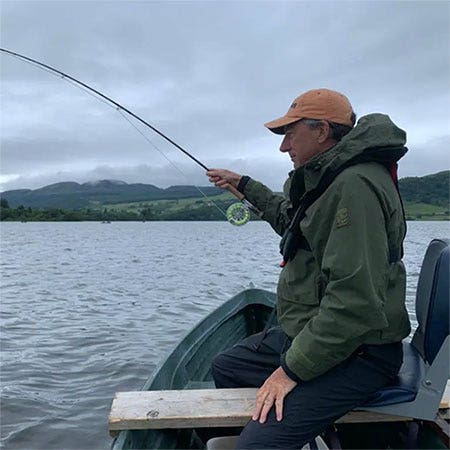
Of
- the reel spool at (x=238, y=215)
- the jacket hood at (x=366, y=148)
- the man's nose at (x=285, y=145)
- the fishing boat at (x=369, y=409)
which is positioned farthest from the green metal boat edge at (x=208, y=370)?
the jacket hood at (x=366, y=148)

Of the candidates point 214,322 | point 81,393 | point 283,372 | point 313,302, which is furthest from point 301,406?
point 81,393

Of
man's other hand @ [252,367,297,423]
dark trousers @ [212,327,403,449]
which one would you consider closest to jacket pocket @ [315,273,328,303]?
dark trousers @ [212,327,403,449]

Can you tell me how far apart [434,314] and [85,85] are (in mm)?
5096

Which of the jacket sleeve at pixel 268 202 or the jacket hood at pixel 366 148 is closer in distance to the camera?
the jacket hood at pixel 366 148

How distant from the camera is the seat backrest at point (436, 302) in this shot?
3055mm

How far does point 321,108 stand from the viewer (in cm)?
314

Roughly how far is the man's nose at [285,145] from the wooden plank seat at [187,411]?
1.66 m

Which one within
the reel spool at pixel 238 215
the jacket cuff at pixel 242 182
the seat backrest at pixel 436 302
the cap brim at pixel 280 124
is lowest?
the seat backrest at pixel 436 302

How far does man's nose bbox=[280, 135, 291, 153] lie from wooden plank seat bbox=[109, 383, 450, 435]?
166 centimetres

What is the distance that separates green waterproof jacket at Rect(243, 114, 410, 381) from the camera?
2.63 m

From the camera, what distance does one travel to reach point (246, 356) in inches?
151

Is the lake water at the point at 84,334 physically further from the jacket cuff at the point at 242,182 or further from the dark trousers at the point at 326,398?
the dark trousers at the point at 326,398

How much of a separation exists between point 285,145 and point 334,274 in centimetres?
107

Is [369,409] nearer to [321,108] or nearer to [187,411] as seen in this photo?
[187,411]
